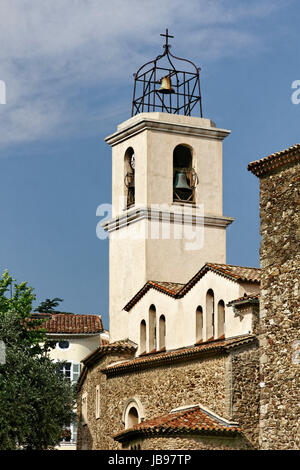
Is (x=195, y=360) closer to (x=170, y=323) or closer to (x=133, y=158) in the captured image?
(x=170, y=323)

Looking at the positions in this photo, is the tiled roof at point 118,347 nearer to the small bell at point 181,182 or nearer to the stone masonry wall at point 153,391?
the stone masonry wall at point 153,391

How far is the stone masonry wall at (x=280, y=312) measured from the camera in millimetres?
24922

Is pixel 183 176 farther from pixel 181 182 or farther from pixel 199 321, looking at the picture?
pixel 199 321

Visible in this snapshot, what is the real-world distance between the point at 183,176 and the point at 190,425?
44.9 feet

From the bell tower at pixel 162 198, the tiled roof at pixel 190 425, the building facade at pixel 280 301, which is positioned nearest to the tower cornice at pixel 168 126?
the bell tower at pixel 162 198

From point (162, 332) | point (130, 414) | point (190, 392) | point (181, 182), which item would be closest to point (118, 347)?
point (162, 332)

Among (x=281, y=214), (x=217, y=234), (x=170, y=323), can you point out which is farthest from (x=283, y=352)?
(x=217, y=234)

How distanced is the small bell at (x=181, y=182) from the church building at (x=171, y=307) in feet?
0.20

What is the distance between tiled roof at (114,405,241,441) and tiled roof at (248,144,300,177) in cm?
716

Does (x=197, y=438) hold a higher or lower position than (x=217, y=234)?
lower

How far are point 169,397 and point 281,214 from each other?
9219 millimetres

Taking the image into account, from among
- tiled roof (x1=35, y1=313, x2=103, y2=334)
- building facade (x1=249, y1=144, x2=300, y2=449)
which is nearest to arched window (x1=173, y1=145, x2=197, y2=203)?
tiled roof (x1=35, y1=313, x2=103, y2=334)

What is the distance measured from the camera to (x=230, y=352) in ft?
97.5

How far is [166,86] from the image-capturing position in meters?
40.5
